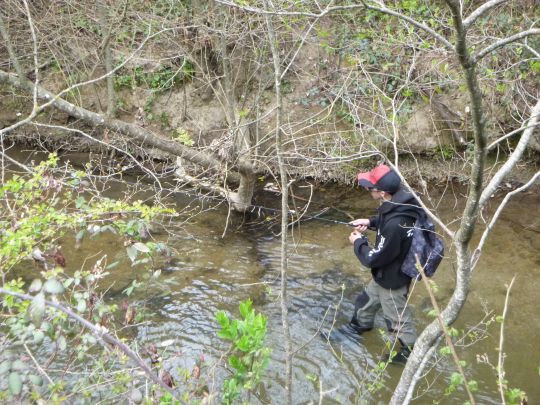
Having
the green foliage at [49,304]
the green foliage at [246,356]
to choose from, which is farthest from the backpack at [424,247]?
the green foliage at [49,304]

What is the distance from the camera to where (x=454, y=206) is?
8102 mm

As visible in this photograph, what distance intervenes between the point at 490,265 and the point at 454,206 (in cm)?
179

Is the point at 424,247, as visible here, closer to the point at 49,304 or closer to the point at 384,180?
the point at 384,180

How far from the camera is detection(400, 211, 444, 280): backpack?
430cm

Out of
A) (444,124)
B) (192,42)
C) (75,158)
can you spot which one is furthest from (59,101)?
(444,124)

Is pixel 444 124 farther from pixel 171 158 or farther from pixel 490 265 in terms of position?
pixel 171 158

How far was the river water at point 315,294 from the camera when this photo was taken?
181 inches

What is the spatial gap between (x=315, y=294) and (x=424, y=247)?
1.97m

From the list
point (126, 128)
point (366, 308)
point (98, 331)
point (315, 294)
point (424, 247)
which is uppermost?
point (126, 128)

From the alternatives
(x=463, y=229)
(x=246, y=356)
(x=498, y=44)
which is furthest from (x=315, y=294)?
(x=498, y=44)

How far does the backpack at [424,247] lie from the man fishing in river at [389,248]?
0.17ft

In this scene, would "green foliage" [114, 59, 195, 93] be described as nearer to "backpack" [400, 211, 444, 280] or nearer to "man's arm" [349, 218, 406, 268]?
"man's arm" [349, 218, 406, 268]

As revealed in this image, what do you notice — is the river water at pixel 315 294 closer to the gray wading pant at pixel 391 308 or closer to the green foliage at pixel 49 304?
the gray wading pant at pixel 391 308

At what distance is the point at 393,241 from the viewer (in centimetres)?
427
